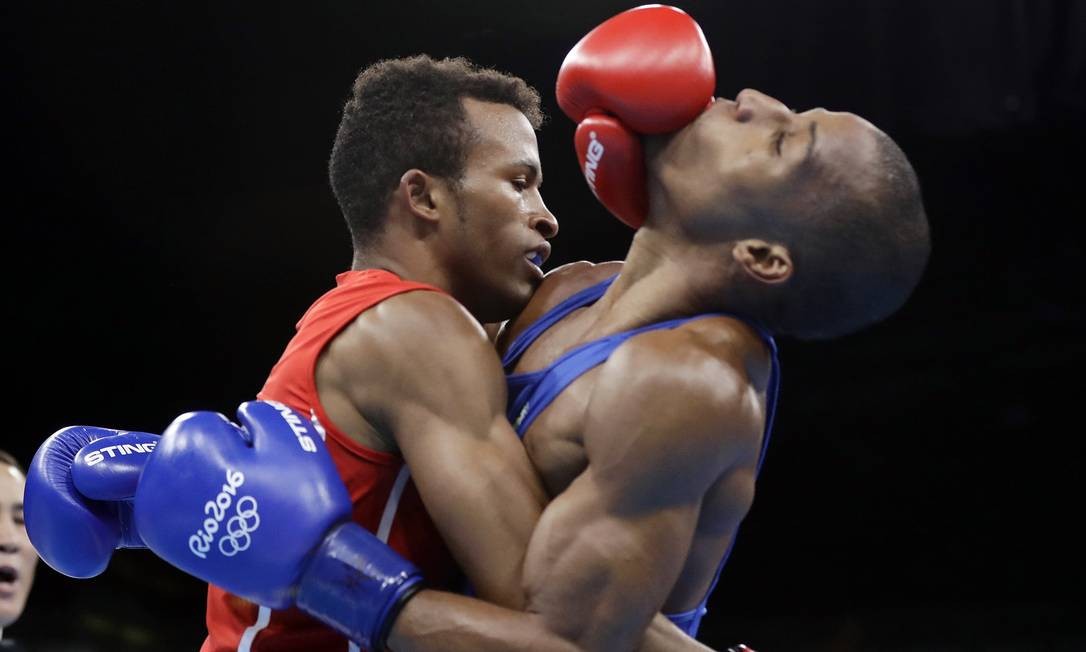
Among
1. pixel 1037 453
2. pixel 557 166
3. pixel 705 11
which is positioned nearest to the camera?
pixel 705 11

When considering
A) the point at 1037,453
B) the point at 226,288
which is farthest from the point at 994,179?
the point at 226,288

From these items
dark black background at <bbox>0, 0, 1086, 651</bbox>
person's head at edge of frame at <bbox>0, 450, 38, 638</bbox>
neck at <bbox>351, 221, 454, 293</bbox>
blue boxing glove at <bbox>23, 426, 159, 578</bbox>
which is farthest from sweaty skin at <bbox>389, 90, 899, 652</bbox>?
dark black background at <bbox>0, 0, 1086, 651</bbox>

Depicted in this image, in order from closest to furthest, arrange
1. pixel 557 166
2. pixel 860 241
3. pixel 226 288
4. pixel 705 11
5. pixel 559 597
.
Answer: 1. pixel 559 597
2. pixel 860 241
3. pixel 705 11
4. pixel 557 166
5. pixel 226 288

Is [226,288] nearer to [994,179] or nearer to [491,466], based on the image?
[994,179]

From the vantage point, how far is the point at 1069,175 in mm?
7051

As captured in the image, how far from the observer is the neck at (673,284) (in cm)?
201

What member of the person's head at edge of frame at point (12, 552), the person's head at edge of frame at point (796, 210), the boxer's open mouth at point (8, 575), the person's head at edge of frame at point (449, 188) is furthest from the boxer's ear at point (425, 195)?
the boxer's open mouth at point (8, 575)

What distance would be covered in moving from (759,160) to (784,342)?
5702 mm

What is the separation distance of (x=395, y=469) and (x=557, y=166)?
187 inches

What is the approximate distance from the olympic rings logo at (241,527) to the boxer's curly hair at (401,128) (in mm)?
660

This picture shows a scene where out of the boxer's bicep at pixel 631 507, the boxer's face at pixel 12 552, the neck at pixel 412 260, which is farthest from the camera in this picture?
the boxer's face at pixel 12 552

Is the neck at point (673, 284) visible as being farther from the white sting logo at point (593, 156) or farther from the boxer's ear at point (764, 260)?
the white sting logo at point (593, 156)

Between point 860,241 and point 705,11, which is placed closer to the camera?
point 860,241

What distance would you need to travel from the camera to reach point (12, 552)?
418cm
